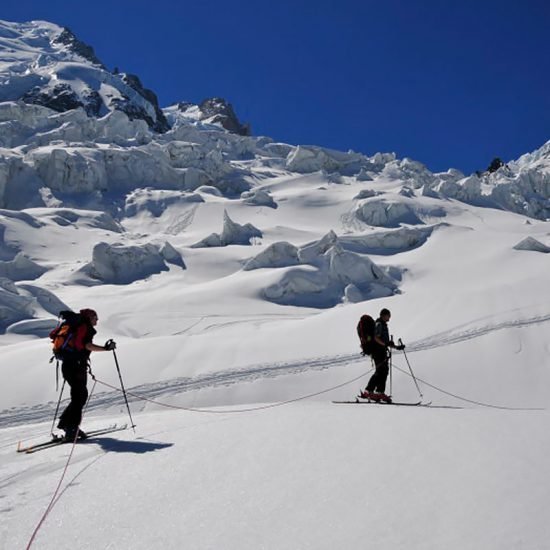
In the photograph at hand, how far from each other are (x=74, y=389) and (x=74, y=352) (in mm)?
432

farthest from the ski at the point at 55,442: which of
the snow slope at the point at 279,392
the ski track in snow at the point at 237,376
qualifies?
the ski track in snow at the point at 237,376

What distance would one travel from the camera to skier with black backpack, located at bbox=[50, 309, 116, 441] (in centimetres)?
584

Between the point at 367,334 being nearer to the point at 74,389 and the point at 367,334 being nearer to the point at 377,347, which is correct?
the point at 377,347

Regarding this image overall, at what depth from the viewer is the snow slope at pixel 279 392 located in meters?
3.09

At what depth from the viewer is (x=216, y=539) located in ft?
9.41

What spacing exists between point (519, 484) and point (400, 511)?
0.90 meters

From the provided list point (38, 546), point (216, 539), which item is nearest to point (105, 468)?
point (38, 546)

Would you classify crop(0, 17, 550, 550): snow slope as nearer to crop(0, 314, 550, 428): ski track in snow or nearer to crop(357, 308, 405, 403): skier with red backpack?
crop(0, 314, 550, 428): ski track in snow

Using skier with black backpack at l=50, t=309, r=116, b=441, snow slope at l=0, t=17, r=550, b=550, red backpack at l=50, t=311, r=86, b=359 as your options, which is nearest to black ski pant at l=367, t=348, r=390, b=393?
snow slope at l=0, t=17, r=550, b=550

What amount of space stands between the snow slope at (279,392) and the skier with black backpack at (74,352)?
66 cm

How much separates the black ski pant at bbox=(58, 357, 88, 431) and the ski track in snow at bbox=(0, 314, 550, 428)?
3419 mm

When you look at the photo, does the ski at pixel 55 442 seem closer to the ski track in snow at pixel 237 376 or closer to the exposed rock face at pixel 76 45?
the ski track in snow at pixel 237 376

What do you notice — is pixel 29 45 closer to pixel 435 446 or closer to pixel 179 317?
pixel 179 317

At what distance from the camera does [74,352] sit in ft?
19.3
